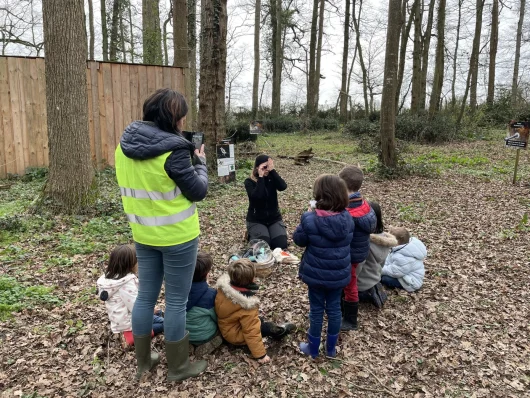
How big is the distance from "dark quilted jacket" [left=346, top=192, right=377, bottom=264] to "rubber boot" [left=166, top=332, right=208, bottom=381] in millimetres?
1553

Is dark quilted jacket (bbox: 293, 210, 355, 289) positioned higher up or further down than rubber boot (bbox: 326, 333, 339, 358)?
higher up

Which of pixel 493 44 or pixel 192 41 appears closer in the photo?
pixel 192 41

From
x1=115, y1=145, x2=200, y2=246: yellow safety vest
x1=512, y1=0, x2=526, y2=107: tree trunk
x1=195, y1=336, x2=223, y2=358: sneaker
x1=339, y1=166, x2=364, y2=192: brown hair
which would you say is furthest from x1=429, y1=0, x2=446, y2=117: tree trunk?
x1=115, y1=145, x2=200, y2=246: yellow safety vest

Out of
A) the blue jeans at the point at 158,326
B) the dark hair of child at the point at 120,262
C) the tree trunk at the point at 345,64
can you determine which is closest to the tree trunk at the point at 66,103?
the dark hair of child at the point at 120,262

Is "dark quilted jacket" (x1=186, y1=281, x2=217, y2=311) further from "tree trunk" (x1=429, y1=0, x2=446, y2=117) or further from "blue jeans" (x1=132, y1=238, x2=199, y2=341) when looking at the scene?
"tree trunk" (x1=429, y1=0, x2=446, y2=117)

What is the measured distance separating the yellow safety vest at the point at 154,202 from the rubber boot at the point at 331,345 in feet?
4.90

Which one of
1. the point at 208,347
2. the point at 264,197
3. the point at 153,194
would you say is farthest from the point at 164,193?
the point at 264,197

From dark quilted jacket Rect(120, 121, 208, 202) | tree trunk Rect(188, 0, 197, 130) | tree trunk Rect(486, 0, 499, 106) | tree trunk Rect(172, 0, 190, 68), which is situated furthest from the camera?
tree trunk Rect(486, 0, 499, 106)

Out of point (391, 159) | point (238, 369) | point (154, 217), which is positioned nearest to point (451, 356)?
point (238, 369)

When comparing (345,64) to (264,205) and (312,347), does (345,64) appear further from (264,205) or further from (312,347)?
(312,347)

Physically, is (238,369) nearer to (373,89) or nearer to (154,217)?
(154,217)

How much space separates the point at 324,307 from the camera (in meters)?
3.23

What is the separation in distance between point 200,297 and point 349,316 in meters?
1.40

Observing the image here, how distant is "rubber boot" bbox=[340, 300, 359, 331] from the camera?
12.0ft
